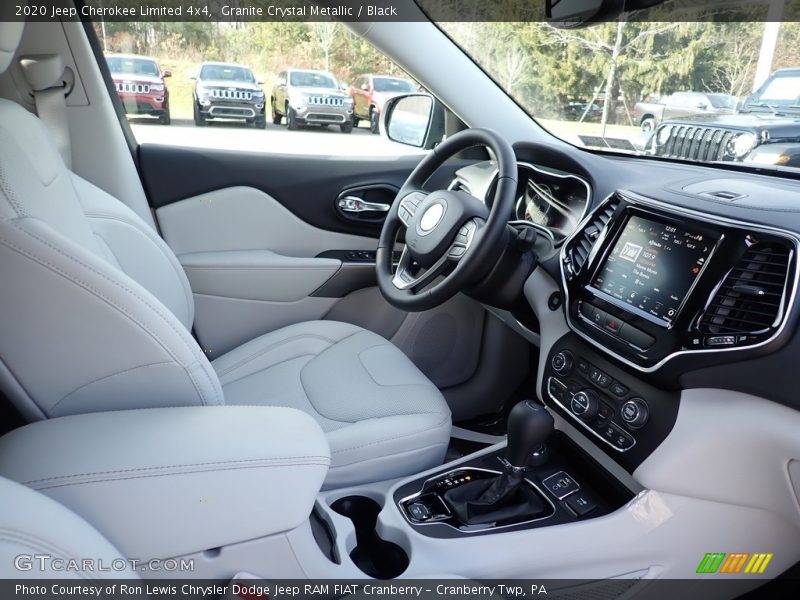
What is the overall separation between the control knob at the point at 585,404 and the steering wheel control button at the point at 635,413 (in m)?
0.08

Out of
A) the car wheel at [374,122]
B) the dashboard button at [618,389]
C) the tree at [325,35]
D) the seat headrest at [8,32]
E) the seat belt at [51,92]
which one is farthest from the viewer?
the car wheel at [374,122]

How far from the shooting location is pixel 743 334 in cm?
103

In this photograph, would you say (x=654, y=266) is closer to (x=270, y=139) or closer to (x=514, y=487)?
(x=514, y=487)

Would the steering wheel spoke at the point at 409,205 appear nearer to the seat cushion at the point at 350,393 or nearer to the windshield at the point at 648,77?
the seat cushion at the point at 350,393

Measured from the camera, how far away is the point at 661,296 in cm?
118

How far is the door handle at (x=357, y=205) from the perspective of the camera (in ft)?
7.34

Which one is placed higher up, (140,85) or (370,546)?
(140,85)

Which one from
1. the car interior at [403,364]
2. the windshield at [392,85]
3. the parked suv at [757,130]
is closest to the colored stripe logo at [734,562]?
the car interior at [403,364]

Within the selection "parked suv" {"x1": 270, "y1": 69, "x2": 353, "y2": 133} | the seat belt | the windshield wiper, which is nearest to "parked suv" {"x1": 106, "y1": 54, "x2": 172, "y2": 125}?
the seat belt

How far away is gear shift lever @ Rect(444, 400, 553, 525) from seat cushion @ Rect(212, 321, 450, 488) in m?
0.14

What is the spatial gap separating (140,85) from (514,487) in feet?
5.80

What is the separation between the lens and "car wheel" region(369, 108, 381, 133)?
2453 mm

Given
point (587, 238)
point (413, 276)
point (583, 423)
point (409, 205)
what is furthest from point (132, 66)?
point (583, 423)

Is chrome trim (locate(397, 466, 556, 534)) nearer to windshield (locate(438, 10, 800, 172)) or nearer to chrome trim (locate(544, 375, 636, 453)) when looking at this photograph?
chrome trim (locate(544, 375, 636, 453))
